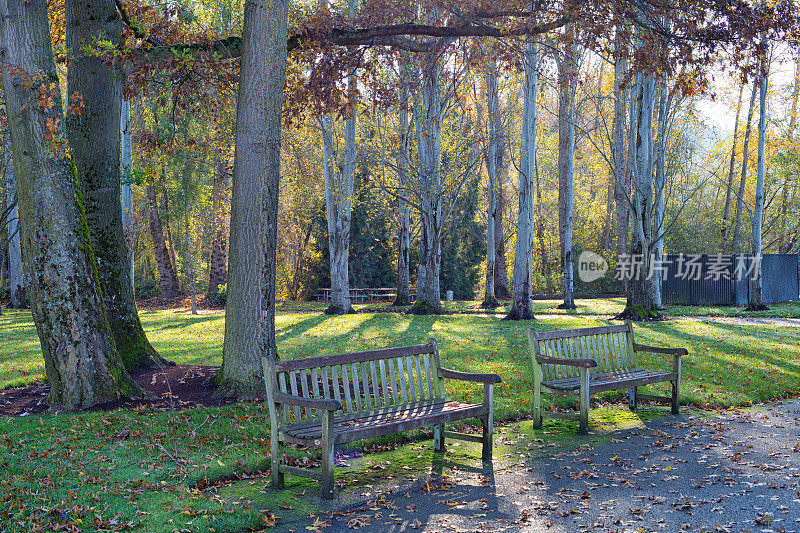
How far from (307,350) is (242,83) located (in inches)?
254

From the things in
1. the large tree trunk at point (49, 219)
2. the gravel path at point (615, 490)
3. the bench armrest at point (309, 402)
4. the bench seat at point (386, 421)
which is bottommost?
the gravel path at point (615, 490)

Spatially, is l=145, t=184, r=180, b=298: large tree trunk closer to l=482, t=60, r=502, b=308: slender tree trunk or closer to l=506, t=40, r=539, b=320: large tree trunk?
l=482, t=60, r=502, b=308: slender tree trunk

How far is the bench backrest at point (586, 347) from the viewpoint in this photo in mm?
7480

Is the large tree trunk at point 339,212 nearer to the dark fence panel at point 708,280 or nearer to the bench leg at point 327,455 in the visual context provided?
the dark fence panel at point 708,280

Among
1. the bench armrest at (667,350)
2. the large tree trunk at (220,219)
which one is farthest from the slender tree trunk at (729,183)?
the bench armrest at (667,350)

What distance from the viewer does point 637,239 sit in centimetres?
1891

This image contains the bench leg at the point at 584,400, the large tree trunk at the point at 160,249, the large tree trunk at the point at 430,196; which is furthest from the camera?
the large tree trunk at the point at 160,249

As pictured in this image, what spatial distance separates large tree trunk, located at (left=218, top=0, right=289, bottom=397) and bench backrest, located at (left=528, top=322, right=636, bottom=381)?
10.4 feet

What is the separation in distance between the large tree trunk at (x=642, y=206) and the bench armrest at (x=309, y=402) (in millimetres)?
15295

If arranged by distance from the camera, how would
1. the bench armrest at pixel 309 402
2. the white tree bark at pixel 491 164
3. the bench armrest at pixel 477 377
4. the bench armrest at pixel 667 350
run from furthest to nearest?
1. the white tree bark at pixel 491 164
2. the bench armrest at pixel 667 350
3. the bench armrest at pixel 477 377
4. the bench armrest at pixel 309 402

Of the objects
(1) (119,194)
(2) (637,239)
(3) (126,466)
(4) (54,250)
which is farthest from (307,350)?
(2) (637,239)

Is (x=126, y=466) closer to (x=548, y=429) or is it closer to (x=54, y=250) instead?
(x=54, y=250)

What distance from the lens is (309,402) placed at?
5047 millimetres

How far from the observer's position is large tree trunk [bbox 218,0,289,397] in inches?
296
